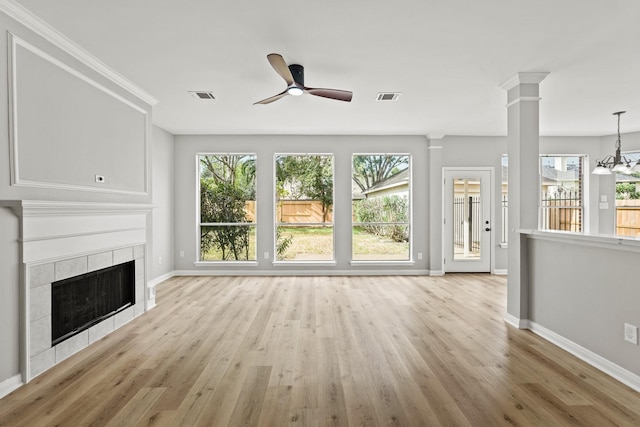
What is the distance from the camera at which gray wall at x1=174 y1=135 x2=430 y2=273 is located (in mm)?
6523

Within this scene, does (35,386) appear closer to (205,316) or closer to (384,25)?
(205,316)

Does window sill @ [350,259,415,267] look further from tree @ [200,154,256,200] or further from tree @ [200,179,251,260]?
tree @ [200,154,256,200]

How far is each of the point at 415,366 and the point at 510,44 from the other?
2.83 m

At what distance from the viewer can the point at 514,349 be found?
306 centimetres

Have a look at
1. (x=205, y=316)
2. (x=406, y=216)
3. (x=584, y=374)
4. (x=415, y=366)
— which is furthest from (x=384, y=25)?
(x=406, y=216)

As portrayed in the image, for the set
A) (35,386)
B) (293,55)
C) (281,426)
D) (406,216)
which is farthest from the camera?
(406,216)

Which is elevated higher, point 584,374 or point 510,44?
point 510,44

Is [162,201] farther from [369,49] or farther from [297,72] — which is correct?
[369,49]

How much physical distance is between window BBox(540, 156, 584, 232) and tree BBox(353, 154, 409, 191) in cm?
281

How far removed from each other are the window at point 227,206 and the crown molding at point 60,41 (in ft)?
Answer: 8.55

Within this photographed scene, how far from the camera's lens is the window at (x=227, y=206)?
6621mm

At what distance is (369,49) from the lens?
3.12 metres

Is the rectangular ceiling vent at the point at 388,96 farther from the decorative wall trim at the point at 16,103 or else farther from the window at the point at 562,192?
the window at the point at 562,192

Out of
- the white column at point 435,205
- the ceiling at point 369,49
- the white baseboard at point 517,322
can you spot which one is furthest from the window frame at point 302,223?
the white baseboard at point 517,322
